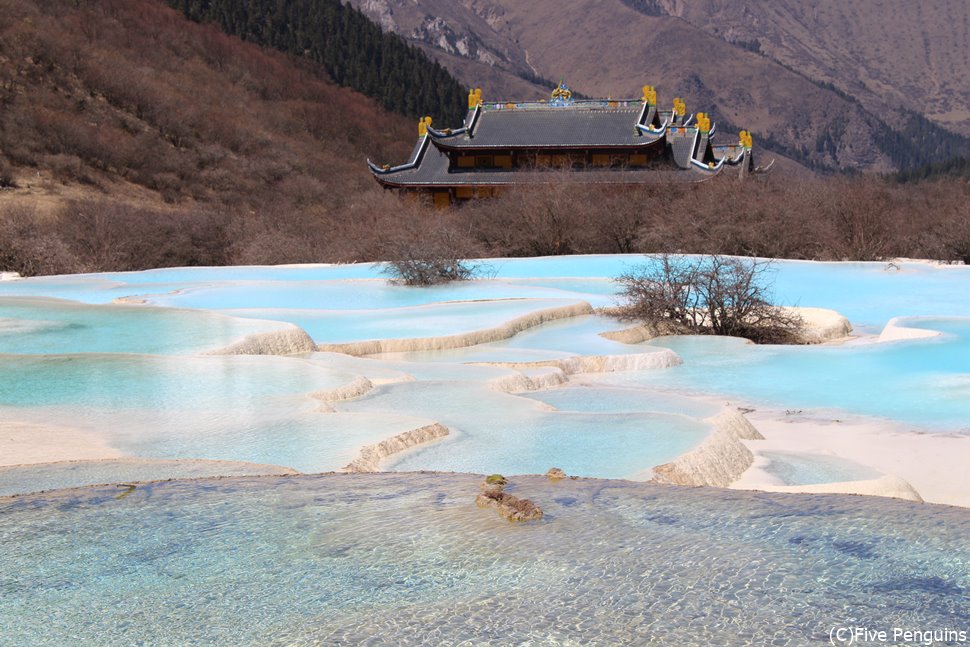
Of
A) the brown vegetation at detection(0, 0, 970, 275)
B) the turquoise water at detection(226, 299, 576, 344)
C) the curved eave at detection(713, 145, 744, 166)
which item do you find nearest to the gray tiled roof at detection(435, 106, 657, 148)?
the curved eave at detection(713, 145, 744, 166)

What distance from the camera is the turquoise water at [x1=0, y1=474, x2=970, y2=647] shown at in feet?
12.8

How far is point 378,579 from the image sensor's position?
4.36 meters

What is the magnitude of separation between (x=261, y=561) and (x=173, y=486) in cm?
123

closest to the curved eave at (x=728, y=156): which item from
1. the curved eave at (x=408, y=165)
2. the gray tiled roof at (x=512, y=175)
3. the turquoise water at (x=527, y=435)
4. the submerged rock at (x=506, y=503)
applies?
the gray tiled roof at (x=512, y=175)

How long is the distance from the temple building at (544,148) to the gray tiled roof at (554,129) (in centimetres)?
3

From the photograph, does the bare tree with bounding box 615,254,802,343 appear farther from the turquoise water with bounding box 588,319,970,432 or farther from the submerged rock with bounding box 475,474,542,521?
the submerged rock with bounding box 475,474,542,521

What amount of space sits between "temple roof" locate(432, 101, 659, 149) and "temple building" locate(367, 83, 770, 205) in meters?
0.03

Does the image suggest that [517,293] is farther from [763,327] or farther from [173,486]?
[173,486]

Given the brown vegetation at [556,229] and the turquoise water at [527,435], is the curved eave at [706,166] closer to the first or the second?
the brown vegetation at [556,229]

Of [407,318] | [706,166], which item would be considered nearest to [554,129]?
[706,166]

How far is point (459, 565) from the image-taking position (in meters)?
4.52

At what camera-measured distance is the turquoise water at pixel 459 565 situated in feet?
12.8

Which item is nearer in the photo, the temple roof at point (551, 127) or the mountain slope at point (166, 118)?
the temple roof at point (551, 127)

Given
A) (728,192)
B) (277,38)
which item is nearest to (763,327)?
(728,192)
